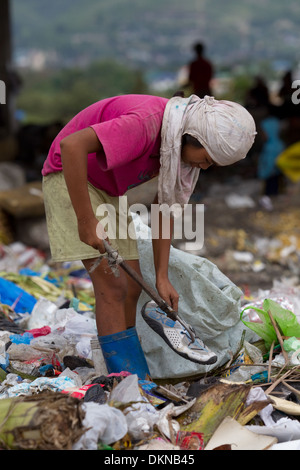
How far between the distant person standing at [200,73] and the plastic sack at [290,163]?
1858 mm

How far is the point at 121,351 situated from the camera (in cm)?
263

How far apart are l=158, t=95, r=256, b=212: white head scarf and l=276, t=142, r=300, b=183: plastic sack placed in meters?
6.24

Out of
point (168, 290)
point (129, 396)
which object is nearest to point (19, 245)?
point (168, 290)

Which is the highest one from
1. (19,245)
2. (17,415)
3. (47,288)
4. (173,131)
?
(173,131)

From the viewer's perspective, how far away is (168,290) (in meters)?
2.74

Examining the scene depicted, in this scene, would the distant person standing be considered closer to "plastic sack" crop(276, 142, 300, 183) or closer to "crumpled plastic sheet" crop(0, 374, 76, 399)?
"plastic sack" crop(276, 142, 300, 183)

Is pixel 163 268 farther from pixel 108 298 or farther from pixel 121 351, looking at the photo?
pixel 121 351

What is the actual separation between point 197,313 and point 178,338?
38cm

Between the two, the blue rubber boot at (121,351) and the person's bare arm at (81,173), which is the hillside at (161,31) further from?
the person's bare arm at (81,173)

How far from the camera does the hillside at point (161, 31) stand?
15398 mm

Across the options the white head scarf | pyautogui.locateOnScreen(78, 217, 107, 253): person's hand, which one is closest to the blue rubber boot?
pyautogui.locateOnScreen(78, 217, 107, 253): person's hand

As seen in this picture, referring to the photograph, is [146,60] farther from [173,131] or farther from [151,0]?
[173,131]

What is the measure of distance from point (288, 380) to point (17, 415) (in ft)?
3.92

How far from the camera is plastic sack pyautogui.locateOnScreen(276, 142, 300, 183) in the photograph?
8.48 metres
